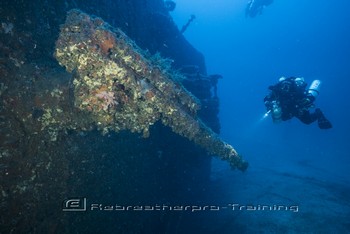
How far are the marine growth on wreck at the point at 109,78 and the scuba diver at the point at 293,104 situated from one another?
5.99m

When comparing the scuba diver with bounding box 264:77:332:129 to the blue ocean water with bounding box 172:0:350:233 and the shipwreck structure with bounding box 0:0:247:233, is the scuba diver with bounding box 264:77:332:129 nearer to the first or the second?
the shipwreck structure with bounding box 0:0:247:233

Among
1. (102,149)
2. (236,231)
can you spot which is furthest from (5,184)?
(236,231)

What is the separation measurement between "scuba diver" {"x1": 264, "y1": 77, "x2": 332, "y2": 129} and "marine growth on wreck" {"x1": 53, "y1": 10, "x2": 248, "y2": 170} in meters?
5.99

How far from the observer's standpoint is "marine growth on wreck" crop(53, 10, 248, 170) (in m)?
3.12

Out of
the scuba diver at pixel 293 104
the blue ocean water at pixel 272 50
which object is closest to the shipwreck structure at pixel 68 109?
the scuba diver at pixel 293 104

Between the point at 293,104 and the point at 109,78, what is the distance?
7064 millimetres

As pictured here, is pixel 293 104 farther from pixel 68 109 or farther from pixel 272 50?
pixel 272 50

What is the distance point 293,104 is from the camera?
8.51m

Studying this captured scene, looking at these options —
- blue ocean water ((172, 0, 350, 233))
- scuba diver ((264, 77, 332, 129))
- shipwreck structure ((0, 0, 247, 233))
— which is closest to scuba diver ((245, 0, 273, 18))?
scuba diver ((264, 77, 332, 129))

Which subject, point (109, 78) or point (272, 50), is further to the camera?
point (272, 50)

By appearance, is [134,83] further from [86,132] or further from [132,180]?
[132,180]

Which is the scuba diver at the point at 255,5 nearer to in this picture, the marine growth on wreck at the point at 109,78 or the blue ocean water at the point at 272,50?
the marine growth on wreck at the point at 109,78

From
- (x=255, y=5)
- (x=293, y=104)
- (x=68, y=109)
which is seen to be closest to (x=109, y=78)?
(x=68, y=109)

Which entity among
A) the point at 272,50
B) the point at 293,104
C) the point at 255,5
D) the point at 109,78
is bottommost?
the point at 109,78
